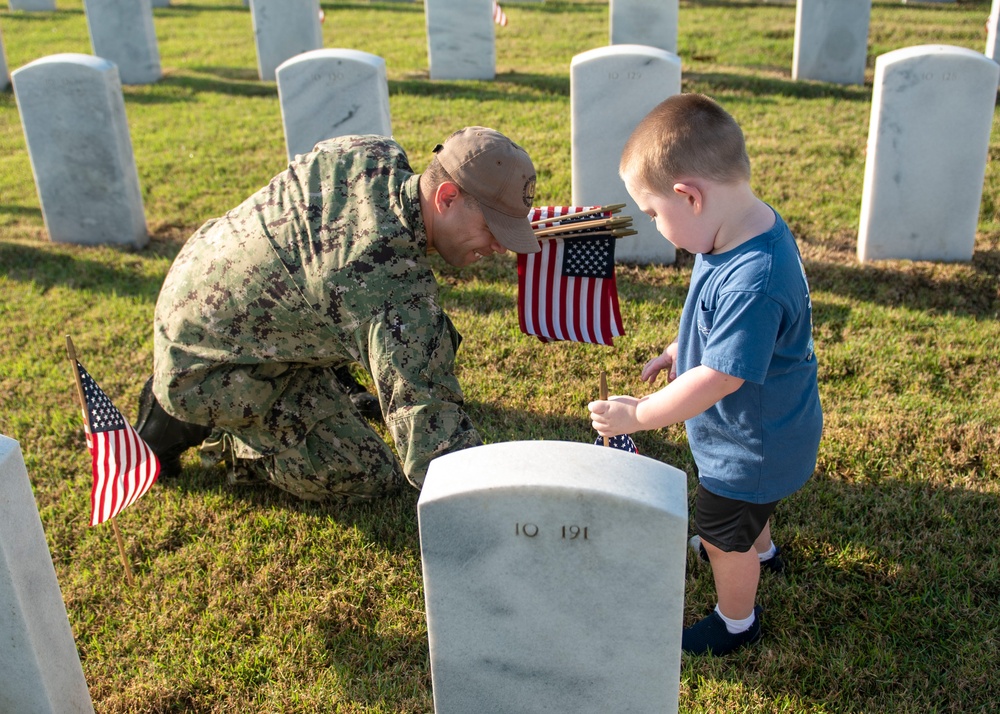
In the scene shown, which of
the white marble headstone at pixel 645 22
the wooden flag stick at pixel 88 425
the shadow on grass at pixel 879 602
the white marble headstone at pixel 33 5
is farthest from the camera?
the white marble headstone at pixel 33 5

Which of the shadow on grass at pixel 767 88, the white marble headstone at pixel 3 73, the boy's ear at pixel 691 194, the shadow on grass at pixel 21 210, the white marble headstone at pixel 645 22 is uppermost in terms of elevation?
the boy's ear at pixel 691 194

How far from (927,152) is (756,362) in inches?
136

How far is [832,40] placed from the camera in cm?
843

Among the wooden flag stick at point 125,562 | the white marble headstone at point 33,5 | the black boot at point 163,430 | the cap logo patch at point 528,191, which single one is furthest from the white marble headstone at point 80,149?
the white marble headstone at point 33,5

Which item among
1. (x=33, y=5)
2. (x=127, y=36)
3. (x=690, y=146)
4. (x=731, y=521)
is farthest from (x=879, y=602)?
(x=33, y=5)

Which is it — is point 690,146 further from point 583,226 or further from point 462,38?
point 462,38

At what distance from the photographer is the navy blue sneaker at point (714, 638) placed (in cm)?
266

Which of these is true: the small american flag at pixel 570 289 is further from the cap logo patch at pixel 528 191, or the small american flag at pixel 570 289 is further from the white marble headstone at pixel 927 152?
the white marble headstone at pixel 927 152

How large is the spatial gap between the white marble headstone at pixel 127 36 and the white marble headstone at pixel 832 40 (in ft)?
22.1

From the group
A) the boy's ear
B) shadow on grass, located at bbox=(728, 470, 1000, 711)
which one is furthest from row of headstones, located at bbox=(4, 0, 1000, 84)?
the boy's ear

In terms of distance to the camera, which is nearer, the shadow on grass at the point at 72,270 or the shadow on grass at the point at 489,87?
the shadow on grass at the point at 72,270

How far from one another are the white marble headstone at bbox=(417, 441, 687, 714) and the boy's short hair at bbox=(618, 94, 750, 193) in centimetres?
72

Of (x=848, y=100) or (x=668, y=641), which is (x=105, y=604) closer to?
(x=668, y=641)

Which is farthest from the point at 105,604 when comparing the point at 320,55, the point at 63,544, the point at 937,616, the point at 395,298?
the point at 320,55
